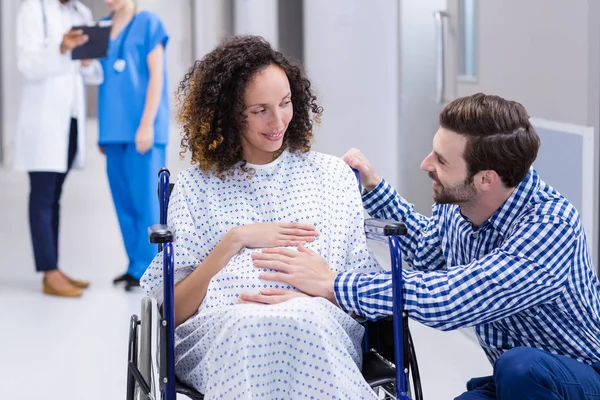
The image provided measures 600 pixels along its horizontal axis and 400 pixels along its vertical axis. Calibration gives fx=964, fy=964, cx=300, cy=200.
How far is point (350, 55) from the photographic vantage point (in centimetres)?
530

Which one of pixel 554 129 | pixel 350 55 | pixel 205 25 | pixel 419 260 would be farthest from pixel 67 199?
pixel 419 260

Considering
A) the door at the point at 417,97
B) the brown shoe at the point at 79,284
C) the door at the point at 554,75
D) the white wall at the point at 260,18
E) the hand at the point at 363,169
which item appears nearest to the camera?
the hand at the point at 363,169

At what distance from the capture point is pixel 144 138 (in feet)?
13.8

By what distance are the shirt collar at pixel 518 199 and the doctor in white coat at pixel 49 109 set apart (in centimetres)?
271

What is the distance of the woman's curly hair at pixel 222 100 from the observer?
215cm

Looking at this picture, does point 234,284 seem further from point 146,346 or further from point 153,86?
point 153,86

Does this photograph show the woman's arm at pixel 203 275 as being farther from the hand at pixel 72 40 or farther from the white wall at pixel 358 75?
the white wall at pixel 358 75

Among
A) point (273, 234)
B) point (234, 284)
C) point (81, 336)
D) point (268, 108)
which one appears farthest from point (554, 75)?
point (81, 336)

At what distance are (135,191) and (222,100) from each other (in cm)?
227

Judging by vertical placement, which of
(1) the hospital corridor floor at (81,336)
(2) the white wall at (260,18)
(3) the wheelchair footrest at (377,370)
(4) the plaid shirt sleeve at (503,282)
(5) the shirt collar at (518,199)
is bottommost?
(1) the hospital corridor floor at (81,336)

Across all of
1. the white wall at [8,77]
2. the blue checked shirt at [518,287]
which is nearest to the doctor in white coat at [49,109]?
the blue checked shirt at [518,287]

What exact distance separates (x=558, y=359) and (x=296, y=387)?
0.49 m

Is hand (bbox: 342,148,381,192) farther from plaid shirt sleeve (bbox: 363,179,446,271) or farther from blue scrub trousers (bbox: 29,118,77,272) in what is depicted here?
blue scrub trousers (bbox: 29,118,77,272)

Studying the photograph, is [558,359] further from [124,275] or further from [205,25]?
[205,25]
